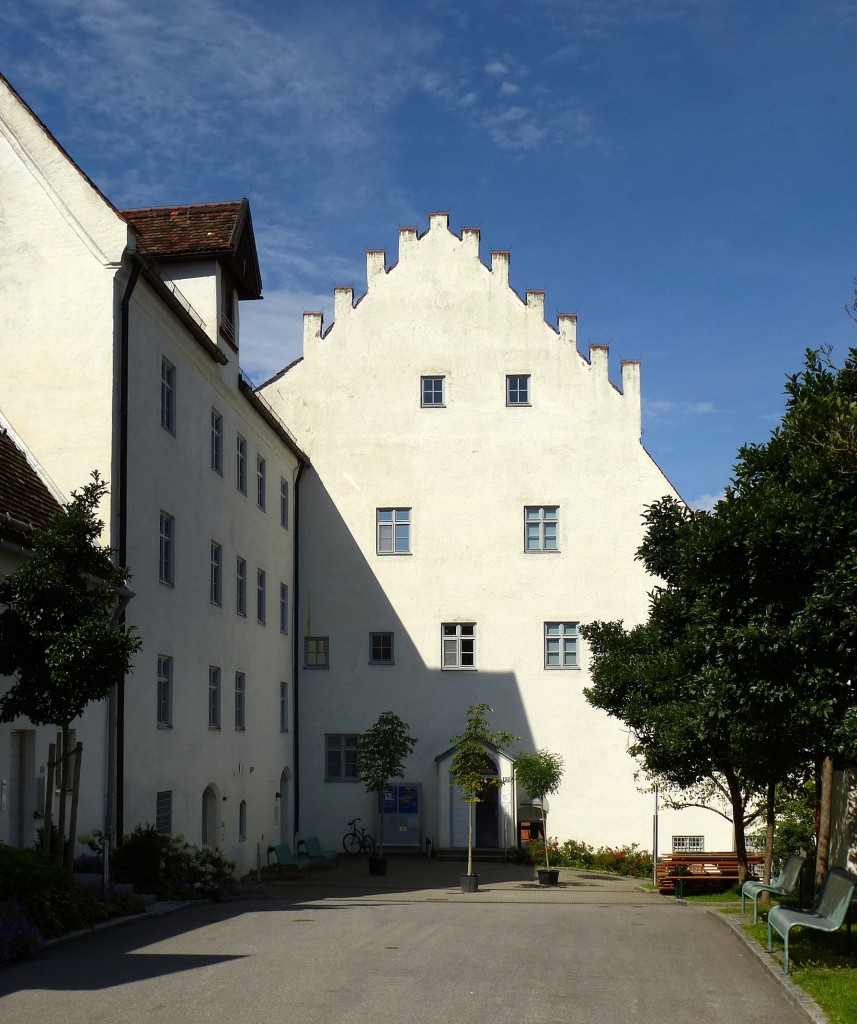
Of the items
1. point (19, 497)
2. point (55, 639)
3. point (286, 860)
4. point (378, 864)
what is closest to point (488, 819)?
point (378, 864)

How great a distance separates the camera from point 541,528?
3853cm

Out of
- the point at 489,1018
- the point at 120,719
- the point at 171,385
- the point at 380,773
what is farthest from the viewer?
the point at 380,773

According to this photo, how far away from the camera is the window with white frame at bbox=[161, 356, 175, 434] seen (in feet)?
82.0

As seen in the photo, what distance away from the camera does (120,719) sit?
70.8ft

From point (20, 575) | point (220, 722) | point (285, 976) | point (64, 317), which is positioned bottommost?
point (285, 976)

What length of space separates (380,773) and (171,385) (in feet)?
45.4

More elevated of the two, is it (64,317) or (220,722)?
(64,317)

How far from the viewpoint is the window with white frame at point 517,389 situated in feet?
128

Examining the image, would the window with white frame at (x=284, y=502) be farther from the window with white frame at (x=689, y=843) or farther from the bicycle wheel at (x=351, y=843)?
the window with white frame at (x=689, y=843)

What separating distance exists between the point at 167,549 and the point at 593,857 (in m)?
17.4

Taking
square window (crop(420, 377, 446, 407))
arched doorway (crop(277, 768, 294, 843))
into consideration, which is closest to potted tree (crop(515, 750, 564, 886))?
arched doorway (crop(277, 768, 294, 843))

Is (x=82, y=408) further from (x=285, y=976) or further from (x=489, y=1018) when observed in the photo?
(x=489, y=1018)

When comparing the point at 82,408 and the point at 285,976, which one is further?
the point at 82,408

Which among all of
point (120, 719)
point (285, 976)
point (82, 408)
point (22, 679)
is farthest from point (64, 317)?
point (285, 976)
